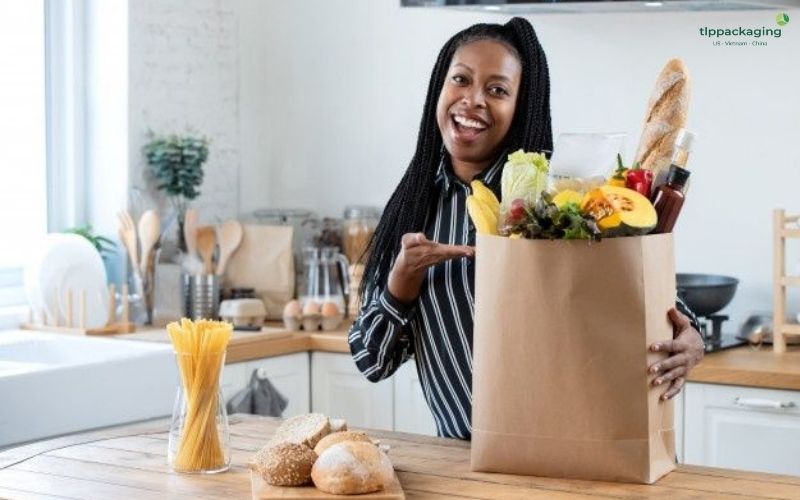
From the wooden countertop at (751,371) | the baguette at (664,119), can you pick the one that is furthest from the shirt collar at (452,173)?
the wooden countertop at (751,371)

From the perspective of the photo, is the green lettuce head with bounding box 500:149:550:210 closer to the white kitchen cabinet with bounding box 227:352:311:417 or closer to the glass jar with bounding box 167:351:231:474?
the glass jar with bounding box 167:351:231:474

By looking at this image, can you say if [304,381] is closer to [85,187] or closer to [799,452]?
[85,187]

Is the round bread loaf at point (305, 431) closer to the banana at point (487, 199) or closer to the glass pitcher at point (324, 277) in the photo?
the banana at point (487, 199)

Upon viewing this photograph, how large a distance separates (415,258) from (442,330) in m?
0.25

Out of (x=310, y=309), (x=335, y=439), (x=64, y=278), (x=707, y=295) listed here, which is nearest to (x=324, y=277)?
(x=310, y=309)

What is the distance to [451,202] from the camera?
2396 millimetres

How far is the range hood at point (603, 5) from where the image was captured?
3.51 metres

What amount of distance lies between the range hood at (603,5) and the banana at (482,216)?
5.71 feet

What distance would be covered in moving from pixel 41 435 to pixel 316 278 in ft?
3.92

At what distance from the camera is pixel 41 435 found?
3121 mm

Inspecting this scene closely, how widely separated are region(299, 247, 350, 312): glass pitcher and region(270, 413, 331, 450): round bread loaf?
2.06 metres

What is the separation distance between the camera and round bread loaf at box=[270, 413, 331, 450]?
6.27ft

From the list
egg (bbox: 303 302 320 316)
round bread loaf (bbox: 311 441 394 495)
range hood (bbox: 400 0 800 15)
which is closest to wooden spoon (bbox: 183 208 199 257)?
egg (bbox: 303 302 320 316)

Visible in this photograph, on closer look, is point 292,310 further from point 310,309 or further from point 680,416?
point 680,416
